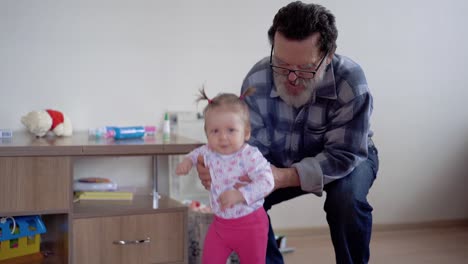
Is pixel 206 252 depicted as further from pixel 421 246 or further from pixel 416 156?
pixel 416 156

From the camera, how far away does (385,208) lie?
9.52 feet

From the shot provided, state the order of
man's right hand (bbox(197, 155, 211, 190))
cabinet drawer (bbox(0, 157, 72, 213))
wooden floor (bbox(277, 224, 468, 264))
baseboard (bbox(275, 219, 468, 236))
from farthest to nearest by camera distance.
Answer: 1. baseboard (bbox(275, 219, 468, 236))
2. wooden floor (bbox(277, 224, 468, 264))
3. cabinet drawer (bbox(0, 157, 72, 213))
4. man's right hand (bbox(197, 155, 211, 190))

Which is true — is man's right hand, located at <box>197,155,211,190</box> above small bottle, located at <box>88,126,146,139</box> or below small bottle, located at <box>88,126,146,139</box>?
below

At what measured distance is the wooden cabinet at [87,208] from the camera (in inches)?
71.5

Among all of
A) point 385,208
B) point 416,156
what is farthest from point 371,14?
point 385,208

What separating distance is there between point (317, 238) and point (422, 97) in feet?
3.08

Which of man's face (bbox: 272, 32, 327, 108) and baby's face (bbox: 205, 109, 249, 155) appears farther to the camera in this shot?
man's face (bbox: 272, 32, 327, 108)

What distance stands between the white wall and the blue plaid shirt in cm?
65

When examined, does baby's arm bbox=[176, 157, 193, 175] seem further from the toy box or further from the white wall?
the white wall

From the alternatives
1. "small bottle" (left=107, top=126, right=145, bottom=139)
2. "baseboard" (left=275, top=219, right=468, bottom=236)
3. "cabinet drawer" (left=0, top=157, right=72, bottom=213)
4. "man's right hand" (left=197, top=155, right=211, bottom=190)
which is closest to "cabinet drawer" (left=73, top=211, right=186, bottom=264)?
"cabinet drawer" (left=0, top=157, right=72, bottom=213)

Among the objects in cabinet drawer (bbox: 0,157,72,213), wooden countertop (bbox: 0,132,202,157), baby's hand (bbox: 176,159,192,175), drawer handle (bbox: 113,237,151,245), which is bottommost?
drawer handle (bbox: 113,237,151,245)

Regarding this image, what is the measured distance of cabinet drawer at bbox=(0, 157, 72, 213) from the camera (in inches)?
71.1

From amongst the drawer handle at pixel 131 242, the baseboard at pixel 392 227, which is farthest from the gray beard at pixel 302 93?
the baseboard at pixel 392 227

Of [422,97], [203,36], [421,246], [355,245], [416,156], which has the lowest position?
[421,246]
